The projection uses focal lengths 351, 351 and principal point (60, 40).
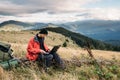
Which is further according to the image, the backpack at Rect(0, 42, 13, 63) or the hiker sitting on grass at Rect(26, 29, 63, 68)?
the hiker sitting on grass at Rect(26, 29, 63, 68)

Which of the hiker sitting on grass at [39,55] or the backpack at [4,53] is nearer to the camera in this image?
the backpack at [4,53]

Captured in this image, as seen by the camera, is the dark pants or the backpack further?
the dark pants

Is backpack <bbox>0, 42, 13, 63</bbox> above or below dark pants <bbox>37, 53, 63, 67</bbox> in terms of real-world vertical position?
above

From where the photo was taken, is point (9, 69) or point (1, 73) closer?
point (1, 73)

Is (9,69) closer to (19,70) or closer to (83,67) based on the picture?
(19,70)

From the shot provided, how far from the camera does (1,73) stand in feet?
30.8

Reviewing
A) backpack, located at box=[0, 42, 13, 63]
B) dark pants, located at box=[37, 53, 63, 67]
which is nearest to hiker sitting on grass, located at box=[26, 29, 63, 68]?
dark pants, located at box=[37, 53, 63, 67]

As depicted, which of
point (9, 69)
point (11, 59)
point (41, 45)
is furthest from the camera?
point (41, 45)

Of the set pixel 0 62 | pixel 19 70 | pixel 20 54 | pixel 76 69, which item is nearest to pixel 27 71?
pixel 19 70

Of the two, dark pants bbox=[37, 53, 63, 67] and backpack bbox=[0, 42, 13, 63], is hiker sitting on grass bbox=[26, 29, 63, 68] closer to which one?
dark pants bbox=[37, 53, 63, 67]

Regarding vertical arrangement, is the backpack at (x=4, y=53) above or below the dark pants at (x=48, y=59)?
above

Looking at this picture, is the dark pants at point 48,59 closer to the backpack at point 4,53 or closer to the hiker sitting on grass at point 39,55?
the hiker sitting on grass at point 39,55

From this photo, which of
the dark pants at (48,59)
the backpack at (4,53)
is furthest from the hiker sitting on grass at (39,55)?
the backpack at (4,53)

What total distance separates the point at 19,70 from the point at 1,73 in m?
2.51
